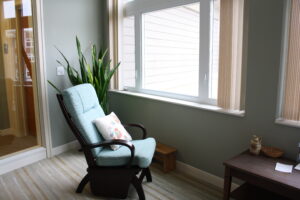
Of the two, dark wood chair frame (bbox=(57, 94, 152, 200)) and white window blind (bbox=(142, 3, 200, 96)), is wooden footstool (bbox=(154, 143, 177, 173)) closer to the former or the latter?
dark wood chair frame (bbox=(57, 94, 152, 200))

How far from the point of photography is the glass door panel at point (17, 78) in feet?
9.46

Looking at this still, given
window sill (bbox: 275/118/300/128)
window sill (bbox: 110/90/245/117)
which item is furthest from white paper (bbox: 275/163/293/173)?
window sill (bbox: 110/90/245/117)

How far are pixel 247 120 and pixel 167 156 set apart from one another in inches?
39.8

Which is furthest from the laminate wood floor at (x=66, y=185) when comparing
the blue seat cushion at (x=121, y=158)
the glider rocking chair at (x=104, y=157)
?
the blue seat cushion at (x=121, y=158)

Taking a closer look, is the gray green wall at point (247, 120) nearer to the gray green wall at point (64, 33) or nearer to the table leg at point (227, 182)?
the table leg at point (227, 182)

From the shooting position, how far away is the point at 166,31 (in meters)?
3.12

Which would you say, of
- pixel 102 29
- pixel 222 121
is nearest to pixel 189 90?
pixel 222 121

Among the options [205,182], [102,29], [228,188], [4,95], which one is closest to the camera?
[228,188]

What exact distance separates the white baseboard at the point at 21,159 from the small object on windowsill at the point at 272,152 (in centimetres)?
265

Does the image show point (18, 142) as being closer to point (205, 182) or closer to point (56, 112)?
point (56, 112)

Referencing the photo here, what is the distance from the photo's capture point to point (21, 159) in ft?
9.93

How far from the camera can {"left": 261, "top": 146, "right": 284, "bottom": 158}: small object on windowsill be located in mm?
1994

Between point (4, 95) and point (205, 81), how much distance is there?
234cm

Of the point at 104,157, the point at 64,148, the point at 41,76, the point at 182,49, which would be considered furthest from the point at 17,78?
the point at 182,49
